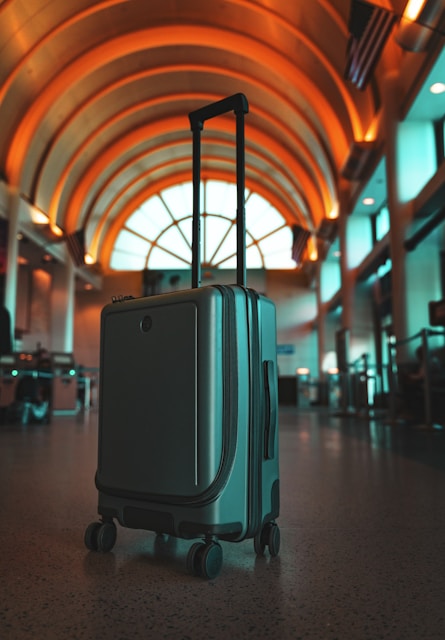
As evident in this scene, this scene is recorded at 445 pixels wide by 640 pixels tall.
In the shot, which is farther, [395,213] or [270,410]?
[395,213]

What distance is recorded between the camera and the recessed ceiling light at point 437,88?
9672 mm

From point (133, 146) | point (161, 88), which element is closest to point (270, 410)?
point (161, 88)

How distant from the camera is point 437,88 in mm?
9852

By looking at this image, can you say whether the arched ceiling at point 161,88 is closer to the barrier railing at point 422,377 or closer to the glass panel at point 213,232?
the glass panel at point 213,232

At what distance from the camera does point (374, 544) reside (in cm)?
164

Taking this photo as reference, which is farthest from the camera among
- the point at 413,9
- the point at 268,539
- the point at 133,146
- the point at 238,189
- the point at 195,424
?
the point at 133,146

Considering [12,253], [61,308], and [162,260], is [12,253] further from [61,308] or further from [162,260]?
[162,260]

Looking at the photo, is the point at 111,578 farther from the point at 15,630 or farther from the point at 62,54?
the point at 62,54

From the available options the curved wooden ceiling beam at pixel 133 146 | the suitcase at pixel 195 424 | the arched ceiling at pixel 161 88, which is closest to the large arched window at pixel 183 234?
the arched ceiling at pixel 161 88

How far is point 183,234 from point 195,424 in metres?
28.7

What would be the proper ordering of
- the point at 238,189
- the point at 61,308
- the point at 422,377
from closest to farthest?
the point at 238,189 → the point at 422,377 → the point at 61,308

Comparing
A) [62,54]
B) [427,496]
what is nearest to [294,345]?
[62,54]

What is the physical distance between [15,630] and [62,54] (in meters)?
17.8

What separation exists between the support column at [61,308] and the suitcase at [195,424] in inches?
876
